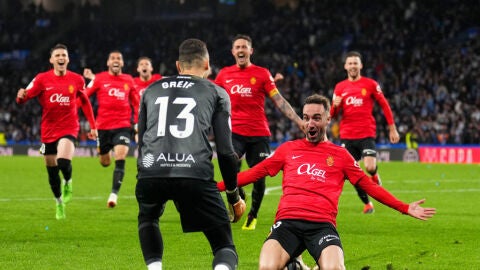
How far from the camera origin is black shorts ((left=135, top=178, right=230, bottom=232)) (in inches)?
253

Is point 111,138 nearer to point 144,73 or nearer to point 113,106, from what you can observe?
point 113,106

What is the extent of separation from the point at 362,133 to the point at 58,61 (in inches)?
209

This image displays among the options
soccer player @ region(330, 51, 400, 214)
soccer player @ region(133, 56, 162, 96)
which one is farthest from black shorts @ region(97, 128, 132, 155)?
soccer player @ region(330, 51, 400, 214)

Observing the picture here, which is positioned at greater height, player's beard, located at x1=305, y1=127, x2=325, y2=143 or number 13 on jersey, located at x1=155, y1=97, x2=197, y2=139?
number 13 on jersey, located at x1=155, y1=97, x2=197, y2=139

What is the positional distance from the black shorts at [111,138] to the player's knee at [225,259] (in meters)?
10.0

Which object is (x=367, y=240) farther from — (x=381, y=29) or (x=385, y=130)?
(x=381, y=29)

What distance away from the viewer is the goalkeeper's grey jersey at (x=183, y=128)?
6.43 meters

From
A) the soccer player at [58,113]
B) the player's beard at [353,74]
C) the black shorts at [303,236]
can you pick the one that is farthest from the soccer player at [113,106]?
the black shorts at [303,236]

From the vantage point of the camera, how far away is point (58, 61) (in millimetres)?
14062

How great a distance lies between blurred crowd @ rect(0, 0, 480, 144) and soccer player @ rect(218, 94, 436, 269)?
27.2 m

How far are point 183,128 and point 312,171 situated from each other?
148 centimetres

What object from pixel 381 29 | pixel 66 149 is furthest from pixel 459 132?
pixel 66 149

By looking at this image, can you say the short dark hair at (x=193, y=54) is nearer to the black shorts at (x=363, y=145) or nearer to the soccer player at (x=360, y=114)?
the soccer player at (x=360, y=114)

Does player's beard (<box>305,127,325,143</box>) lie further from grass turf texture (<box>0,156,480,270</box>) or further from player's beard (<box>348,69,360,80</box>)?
player's beard (<box>348,69,360,80</box>)
